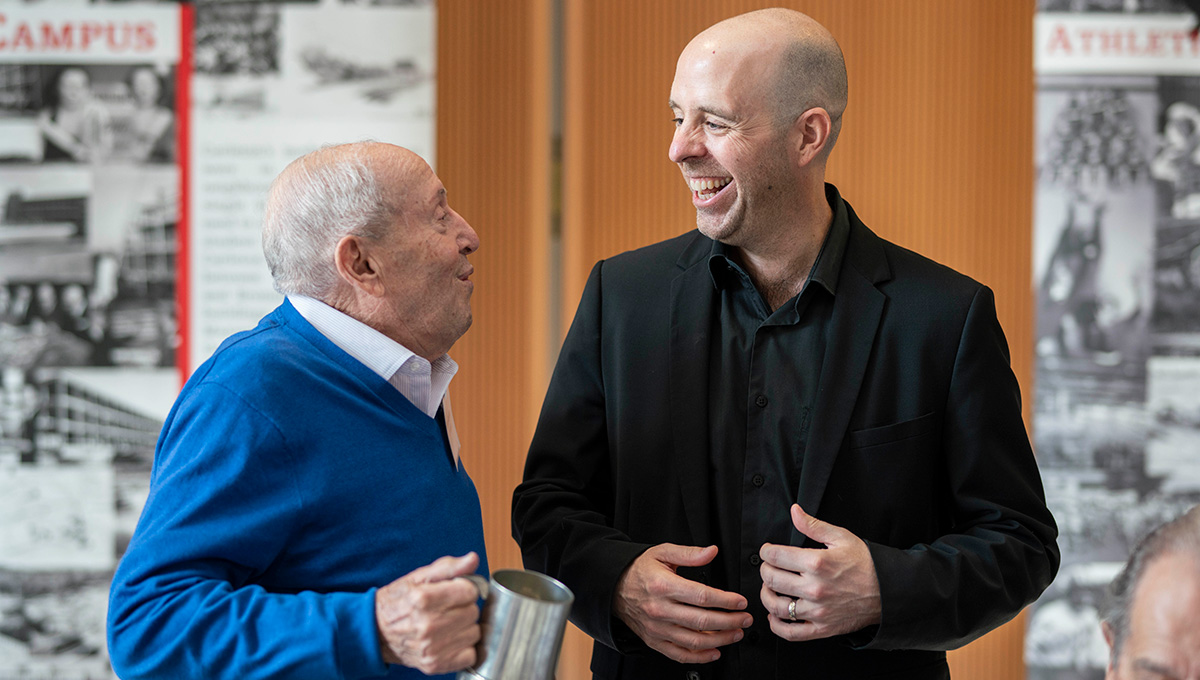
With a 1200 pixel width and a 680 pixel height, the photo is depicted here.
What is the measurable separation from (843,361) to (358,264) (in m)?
0.73

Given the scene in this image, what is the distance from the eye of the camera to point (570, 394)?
1.62m

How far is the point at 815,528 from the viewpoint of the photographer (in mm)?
1320

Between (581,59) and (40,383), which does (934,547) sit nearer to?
(581,59)

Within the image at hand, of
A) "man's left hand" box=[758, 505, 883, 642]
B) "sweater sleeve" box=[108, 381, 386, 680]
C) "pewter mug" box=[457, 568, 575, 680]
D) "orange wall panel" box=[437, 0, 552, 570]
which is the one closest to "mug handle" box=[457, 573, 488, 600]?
"pewter mug" box=[457, 568, 575, 680]

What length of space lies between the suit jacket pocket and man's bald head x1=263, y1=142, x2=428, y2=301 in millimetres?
748

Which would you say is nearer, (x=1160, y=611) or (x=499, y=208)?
(x=1160, y=611)

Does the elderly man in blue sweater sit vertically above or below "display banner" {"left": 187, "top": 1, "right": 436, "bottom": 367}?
below

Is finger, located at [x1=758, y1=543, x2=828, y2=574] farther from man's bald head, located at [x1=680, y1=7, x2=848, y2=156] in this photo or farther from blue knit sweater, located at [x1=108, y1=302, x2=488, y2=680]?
man's bald head, located at [x1=680, y1=7, x2=848, y2=156]

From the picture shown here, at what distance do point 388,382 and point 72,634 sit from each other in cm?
220

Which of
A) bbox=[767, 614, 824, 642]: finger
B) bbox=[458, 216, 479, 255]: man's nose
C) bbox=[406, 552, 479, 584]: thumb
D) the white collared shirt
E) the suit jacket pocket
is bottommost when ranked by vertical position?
bbox=[767, 614, 824, 642]: finger

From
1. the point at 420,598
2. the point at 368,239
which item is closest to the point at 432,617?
the point at 420,598

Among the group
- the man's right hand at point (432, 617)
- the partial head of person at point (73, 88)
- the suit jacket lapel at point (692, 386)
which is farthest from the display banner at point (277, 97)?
the man's right hand at point (432, 617)

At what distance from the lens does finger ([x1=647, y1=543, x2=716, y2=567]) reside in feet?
4.40

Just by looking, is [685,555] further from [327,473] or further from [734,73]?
[734,73]
